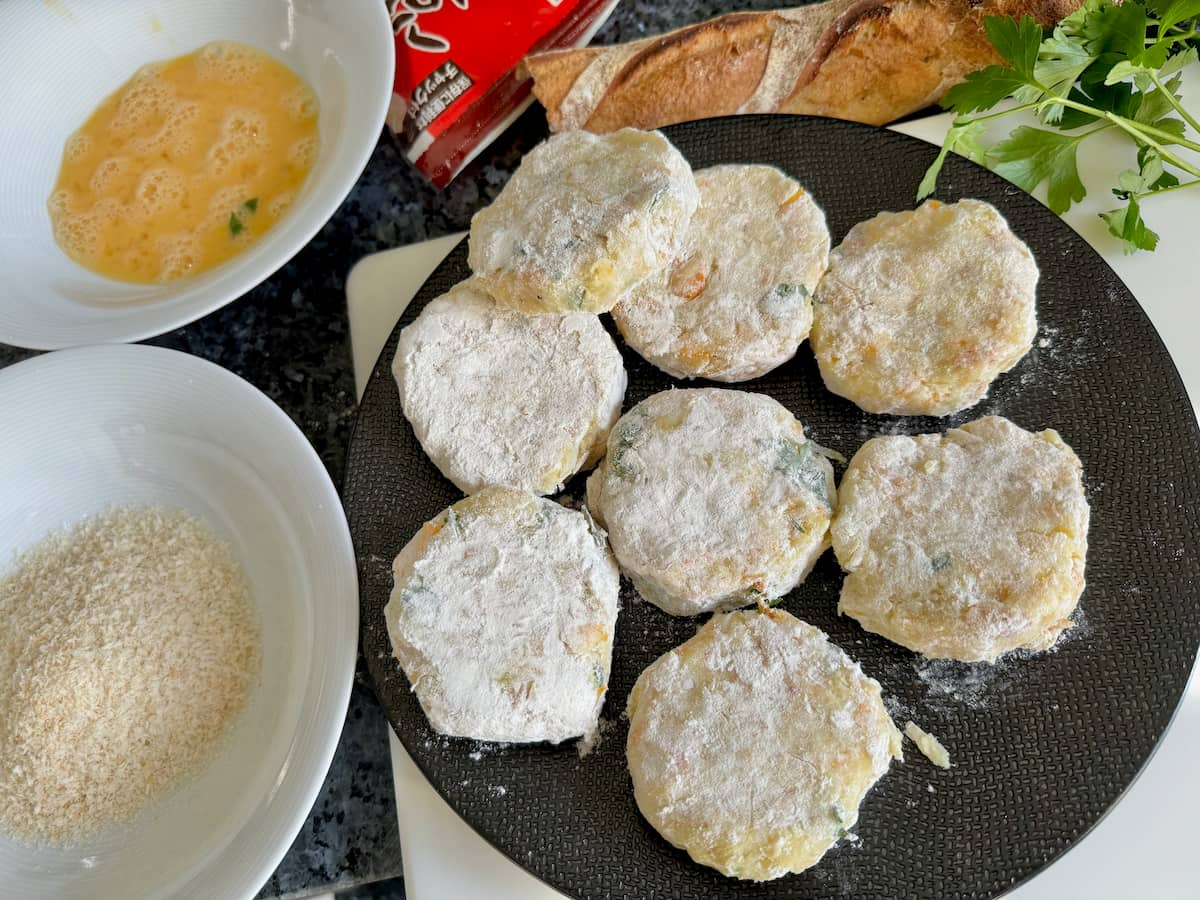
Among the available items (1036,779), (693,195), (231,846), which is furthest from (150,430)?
(1036,779)

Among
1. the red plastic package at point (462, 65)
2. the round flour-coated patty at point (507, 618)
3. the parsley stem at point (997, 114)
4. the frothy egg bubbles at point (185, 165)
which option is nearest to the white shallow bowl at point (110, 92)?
the frothy egg bubbles at point (185, 165)

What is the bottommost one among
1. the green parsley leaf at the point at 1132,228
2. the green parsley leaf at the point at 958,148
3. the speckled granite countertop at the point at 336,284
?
the speckled granite countertop at the point at 336,284

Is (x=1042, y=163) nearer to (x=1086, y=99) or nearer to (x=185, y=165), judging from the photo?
(x=1086, y=99)

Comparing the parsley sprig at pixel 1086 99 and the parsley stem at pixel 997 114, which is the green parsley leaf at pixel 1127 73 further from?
the parsley stem at pixel 997 114

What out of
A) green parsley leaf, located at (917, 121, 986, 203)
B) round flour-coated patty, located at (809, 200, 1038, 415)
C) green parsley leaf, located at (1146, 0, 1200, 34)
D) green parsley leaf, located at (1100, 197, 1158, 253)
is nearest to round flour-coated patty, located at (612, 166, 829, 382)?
round flour-coated patty, located at (809, 200, 1038, 415)

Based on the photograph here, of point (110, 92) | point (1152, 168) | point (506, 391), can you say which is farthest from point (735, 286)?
point (110, 92)

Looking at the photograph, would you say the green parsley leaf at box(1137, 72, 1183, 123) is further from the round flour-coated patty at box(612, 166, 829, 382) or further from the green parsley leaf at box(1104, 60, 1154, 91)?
the round flour-coated patty at box(612, 166, 829, 382)
